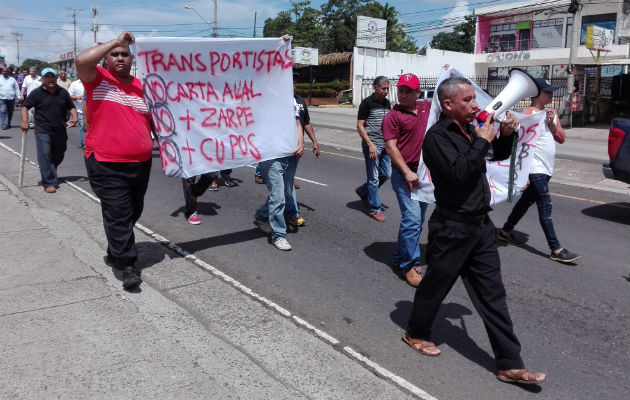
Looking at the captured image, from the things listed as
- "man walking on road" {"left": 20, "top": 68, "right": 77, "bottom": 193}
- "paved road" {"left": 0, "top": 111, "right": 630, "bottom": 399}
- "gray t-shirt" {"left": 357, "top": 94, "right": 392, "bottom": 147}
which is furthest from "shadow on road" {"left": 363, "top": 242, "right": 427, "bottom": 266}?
"man walking on road" {"left": 20, "top": 68, "right": 77, "bottom": 193}

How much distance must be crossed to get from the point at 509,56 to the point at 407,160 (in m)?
42.1

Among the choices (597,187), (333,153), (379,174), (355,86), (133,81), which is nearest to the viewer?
(133,81)

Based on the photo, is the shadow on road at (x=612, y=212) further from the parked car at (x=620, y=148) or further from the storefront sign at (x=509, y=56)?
the storefront sign at (x=509, y=56)

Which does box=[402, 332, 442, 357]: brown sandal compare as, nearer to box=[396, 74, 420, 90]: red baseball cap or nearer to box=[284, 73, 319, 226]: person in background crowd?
box=[396, 74, 420, 90]: red baseball cap

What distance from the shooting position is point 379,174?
764 cm

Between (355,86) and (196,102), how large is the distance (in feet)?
117

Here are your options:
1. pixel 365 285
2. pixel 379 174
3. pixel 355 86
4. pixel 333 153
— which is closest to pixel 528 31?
pixel 355 86

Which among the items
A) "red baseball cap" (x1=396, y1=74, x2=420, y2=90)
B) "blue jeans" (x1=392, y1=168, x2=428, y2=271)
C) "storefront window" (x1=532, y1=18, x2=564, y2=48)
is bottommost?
"blue jeans" (x1=392, y1=168, x2=428, y2=271)

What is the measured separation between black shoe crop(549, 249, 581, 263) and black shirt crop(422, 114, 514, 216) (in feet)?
8.91

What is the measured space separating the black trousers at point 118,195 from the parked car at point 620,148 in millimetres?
6250

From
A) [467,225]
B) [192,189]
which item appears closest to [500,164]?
[467,225]

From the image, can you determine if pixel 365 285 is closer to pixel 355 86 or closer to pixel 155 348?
pixel 155 348

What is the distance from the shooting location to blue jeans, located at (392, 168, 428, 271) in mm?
4961

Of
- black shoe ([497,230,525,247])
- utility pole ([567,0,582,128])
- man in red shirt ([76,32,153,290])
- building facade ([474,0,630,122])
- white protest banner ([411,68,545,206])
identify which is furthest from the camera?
building facade ([474,0,630,122])
